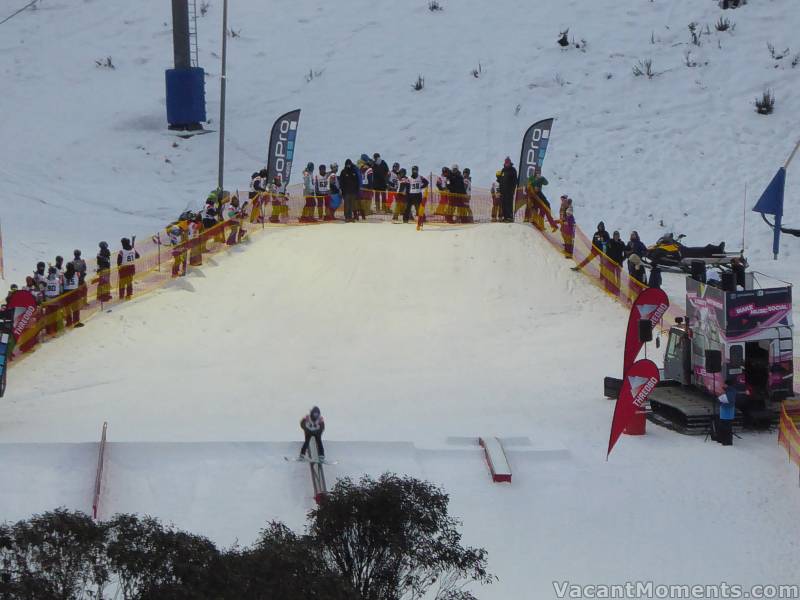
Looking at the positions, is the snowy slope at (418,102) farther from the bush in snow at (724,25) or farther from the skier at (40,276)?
the skier at (40,276)

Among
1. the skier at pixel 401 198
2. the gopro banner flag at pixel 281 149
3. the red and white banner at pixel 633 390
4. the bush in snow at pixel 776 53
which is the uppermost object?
the bush in snow at pixel 776 53

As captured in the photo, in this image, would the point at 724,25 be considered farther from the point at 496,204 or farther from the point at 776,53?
the point at 496,204

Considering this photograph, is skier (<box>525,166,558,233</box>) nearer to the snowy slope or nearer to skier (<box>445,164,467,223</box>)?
skier (<box>445,164,467,223</box>)

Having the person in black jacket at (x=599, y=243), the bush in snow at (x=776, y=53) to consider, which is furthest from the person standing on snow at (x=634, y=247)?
the bush in snow at (x=776, y=53)

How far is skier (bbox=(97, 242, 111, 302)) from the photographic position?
83.4ft

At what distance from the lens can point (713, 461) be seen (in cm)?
1953

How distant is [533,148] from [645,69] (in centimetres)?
993

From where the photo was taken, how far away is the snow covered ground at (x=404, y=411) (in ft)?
57.5

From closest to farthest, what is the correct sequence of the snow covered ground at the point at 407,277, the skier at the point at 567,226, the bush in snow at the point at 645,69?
1. the snow covered ground at the point at 407,277
2. the skier at the point at 567,226
3. the bush in snow at the point at 645,69

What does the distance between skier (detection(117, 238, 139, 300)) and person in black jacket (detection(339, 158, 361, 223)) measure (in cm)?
640

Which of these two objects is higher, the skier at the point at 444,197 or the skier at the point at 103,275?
the skier at the point at 444,197

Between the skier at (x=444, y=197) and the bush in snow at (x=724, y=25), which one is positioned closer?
the skier at (x=444, y=197)

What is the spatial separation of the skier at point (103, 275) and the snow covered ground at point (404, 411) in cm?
54

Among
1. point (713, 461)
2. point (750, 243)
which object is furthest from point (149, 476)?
point (750, 243)
